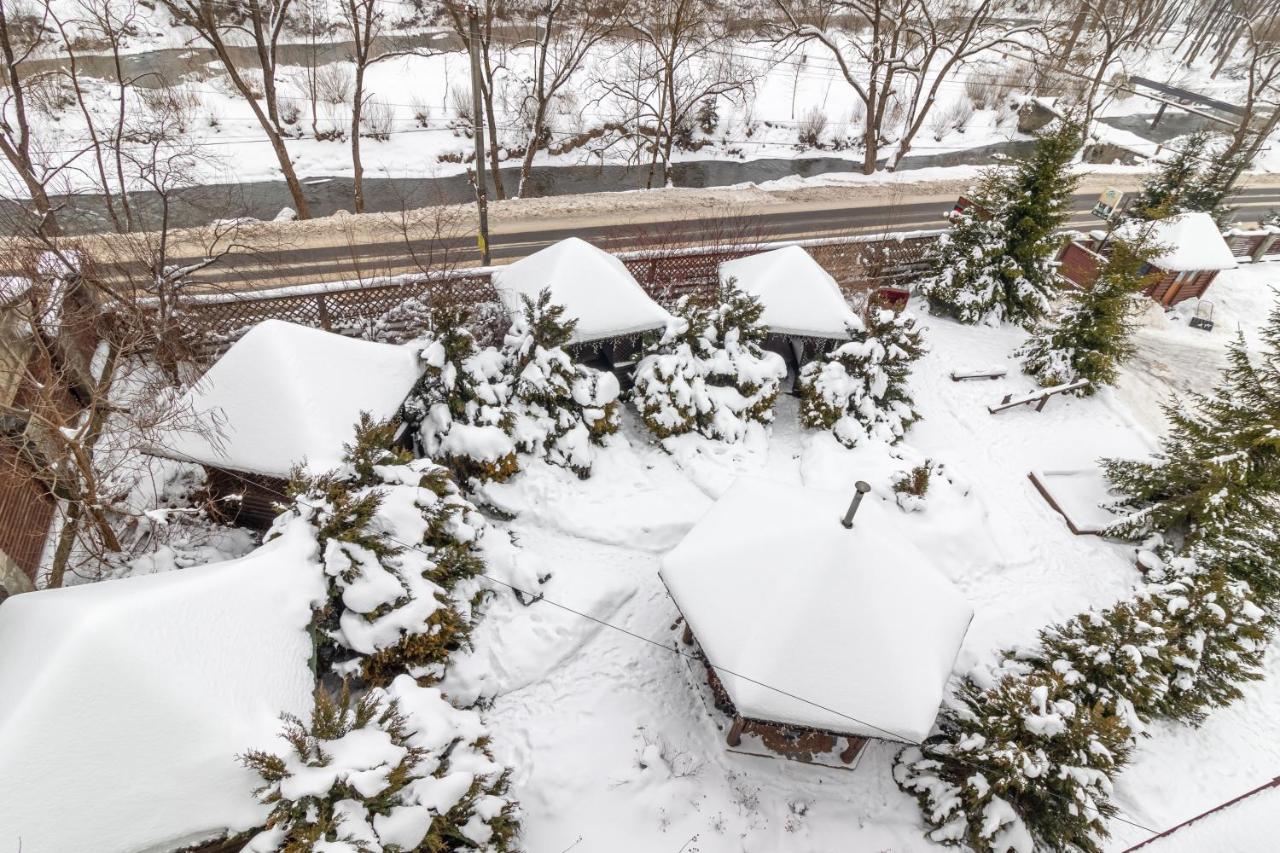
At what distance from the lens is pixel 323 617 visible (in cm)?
791

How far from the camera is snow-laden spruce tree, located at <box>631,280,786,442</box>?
12883mm

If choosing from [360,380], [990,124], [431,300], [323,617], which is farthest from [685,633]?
[990,124]

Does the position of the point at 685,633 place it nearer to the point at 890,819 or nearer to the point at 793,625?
the point at 793,625

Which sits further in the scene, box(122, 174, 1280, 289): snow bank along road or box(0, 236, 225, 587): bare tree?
box(122, 174, 1280, 289): snow bank along road

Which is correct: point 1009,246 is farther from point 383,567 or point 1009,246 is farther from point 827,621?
point 383,567

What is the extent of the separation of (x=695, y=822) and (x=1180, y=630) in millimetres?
7776

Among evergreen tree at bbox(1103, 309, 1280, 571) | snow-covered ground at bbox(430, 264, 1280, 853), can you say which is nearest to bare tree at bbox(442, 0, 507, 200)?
snow-covered ground at bbox(430, 264, 1280, 853)

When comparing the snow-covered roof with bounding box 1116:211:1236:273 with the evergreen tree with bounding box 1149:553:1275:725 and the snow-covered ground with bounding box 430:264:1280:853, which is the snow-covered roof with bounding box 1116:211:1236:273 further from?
the evergreen tree with bounding box 1149:553:1275:725

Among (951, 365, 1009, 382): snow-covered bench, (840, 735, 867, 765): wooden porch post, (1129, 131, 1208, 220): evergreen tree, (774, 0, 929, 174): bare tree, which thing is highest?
(774, 0, 929, 174): bare tree

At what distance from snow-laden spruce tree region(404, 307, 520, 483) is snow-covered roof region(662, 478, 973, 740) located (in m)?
4.32

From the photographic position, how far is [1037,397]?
14742mm

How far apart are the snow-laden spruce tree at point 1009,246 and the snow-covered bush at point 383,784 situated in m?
16.8

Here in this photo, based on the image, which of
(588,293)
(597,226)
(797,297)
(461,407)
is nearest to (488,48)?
(597,226)

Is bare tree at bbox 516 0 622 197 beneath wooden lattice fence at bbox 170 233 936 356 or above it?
above
